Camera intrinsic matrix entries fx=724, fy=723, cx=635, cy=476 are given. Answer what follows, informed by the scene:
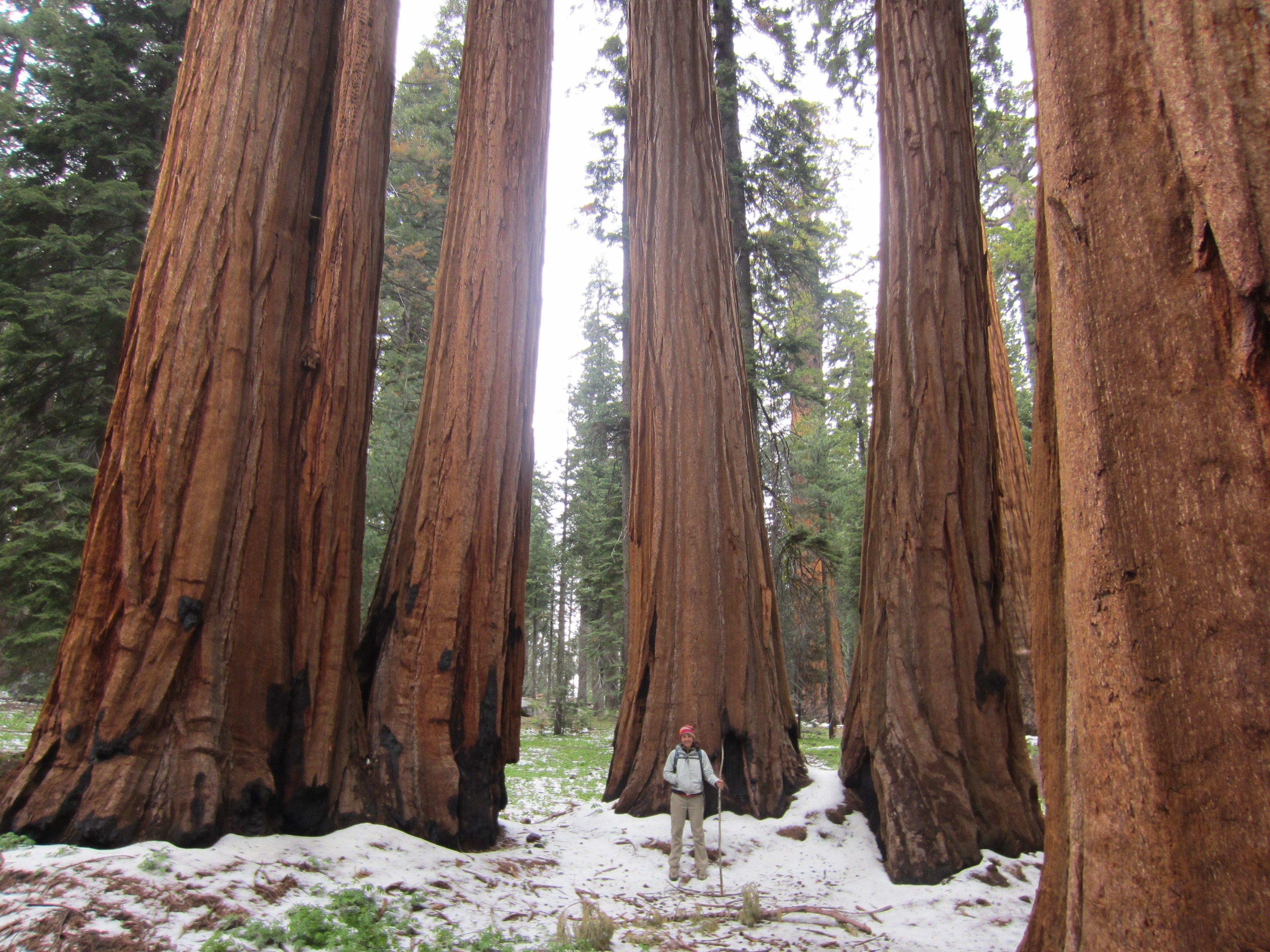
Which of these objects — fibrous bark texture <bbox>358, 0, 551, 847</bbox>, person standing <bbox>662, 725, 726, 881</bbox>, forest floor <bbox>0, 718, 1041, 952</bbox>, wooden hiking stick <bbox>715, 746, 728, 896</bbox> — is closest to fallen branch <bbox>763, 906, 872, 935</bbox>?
forest floor <bbox>0, 718, 1041, 952</bbox>

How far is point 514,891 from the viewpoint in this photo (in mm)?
4340

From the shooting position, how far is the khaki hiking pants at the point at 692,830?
5.05 meters

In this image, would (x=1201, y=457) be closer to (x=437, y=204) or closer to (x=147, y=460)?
(x=147, y=460)

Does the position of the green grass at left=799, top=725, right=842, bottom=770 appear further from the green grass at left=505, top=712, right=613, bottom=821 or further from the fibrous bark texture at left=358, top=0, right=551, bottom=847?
the fibrous bark texture at left=358, top=0, right=551, bottom=847

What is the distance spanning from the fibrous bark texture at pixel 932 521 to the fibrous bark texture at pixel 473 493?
9.32 ft

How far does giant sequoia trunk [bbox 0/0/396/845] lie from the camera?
11.9 feet

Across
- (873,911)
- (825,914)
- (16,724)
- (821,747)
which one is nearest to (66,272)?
(16,724)

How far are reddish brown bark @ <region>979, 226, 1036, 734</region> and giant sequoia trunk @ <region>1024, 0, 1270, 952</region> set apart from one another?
4.09 m

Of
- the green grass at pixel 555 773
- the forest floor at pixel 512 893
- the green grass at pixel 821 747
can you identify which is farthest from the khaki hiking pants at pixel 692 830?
the green grass at pixel 821 747

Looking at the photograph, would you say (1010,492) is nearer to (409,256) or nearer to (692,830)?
(692,830)

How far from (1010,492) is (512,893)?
18.0 ft

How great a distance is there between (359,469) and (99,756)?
7.29 feet

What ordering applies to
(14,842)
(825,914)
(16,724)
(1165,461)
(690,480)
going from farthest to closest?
(16,724), (690,480), (825,914), (14,842), (1165,461)

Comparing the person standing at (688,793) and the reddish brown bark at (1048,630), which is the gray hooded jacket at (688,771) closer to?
the person standing at (688,793)
